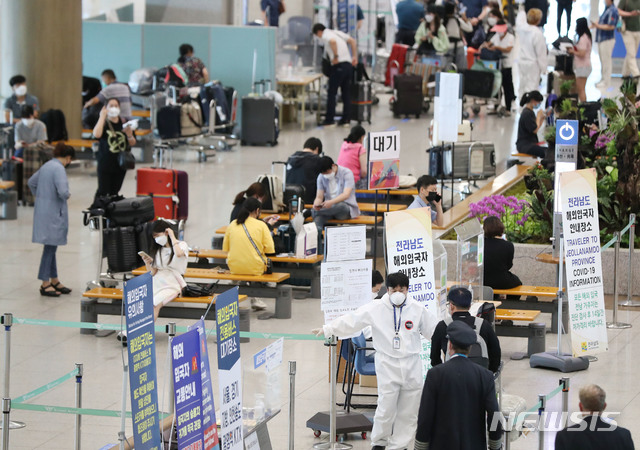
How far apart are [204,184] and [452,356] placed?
12.4 m

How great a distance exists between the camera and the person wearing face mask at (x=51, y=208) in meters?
13.2

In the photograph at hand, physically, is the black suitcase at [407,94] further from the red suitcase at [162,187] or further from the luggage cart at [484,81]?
the red suitcase at [162,187]

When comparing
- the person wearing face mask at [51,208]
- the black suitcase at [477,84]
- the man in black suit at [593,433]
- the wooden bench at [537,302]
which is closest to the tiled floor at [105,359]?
the wooden bench at [537,302]

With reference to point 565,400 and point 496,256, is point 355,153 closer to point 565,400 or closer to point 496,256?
point 496,256

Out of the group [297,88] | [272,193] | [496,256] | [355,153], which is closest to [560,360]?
[496,256]

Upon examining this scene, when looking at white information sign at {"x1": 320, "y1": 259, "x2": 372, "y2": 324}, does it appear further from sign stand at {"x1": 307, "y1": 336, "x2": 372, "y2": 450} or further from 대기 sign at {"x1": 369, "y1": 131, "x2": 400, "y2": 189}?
대기 sign at {"x1": 369, "y1": 131, "x2": 400, "y2": 189}

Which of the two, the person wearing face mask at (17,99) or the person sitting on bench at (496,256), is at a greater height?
the person wearing face mask at (17,99)

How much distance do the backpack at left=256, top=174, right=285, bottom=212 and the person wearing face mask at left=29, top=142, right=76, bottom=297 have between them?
104 inches

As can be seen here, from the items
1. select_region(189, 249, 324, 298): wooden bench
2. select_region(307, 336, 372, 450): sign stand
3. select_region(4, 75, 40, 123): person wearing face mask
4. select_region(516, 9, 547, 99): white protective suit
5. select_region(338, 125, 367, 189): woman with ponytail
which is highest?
select_region(516, 9, 547, 99): white protective suit

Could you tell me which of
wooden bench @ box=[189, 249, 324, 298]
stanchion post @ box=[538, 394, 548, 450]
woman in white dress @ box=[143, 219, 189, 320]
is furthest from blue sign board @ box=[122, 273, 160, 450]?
wooden bench @ box=[189, 249, 324, 298]

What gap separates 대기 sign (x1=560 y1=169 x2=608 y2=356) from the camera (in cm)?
1101

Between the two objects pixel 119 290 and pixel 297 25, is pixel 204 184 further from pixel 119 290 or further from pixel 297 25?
pixel 297 25

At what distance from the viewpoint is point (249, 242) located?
12.7 meters

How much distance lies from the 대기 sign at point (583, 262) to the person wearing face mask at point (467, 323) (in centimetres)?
248
